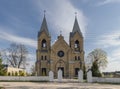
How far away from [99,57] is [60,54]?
38.9 ft

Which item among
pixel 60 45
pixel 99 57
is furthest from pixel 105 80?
pixel 99 57

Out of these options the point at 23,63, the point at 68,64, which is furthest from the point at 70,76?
the point at 23,63

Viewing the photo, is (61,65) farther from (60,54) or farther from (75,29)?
(75,29)

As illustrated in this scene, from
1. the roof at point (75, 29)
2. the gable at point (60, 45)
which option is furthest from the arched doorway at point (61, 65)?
the roof at point (75, 29)

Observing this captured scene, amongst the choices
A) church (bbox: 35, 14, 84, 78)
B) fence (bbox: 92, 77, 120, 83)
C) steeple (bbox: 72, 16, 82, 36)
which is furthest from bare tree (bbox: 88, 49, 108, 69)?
fence (bbox: 92, 77, 120, 83)

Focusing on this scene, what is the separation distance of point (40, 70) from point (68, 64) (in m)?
6.54

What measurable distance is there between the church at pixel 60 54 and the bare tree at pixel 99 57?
280 inches

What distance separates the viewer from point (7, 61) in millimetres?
61906

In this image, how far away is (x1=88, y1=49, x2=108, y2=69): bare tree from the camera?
59.9m

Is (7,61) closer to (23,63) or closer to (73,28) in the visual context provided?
(23,63)

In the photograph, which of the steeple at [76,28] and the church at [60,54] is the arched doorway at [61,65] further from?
the steeple at [76,28]

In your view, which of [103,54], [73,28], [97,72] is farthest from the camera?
[103,54]

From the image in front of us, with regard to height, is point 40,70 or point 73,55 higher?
point 73,55

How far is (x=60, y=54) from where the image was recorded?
54.6 m
